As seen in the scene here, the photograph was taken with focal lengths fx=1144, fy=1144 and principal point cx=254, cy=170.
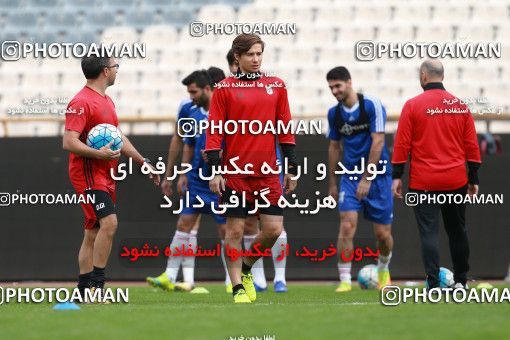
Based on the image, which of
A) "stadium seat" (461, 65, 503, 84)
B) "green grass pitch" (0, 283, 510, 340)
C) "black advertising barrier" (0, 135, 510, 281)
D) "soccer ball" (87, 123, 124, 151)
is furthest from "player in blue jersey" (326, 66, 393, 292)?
"stadium seat" (461, 65, 503, 84)

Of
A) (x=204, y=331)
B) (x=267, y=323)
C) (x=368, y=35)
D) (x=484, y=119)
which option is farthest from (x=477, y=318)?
(x=368, y=35)

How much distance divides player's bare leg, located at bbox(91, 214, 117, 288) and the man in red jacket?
243 cm

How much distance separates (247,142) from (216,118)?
0.31 meters

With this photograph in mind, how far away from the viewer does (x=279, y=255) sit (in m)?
13.0

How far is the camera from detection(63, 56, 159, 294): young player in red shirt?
29.3 ft

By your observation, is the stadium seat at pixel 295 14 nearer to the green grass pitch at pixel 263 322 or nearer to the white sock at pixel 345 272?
the white sock at pixel 345 272

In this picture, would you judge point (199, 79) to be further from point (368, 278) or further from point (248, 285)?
point (248, 285)

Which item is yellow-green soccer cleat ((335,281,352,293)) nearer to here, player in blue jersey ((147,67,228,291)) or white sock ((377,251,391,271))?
white sock ((377,251,391,271))

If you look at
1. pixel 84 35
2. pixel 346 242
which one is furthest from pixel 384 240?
pixel 84 35

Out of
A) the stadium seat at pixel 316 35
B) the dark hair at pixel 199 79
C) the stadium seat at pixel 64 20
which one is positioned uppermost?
the stadium seat at pixel 64 20

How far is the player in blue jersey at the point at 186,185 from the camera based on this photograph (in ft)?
39.7

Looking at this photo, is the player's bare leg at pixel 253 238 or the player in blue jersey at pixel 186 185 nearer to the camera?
the player in blue jersey at pixel 186 185

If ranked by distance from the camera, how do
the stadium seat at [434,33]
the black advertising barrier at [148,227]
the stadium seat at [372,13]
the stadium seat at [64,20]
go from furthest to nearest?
1. the stadium seat at [64,20]
2. the stadium seat at [372,13]
3. the stadium seat at [434,33]
4. the black advertising barrier at [148,227]

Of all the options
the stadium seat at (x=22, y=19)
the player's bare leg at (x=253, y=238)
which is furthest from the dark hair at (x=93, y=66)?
the stadium seat at (x=22, y=19)
